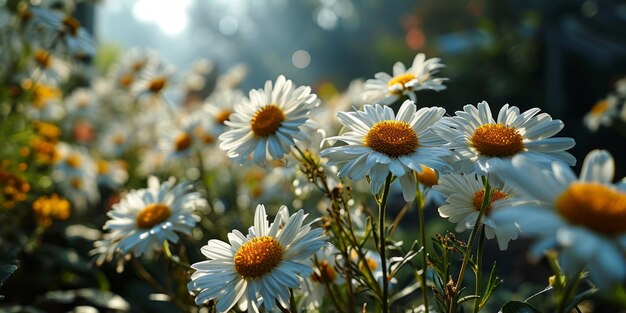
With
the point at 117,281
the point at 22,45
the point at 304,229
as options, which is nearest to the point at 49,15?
the point at 22,45

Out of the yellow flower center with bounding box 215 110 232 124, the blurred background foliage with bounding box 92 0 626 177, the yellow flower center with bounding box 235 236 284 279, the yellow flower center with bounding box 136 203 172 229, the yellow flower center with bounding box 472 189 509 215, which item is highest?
the yellow flower center with bounding box 472 189 509 215

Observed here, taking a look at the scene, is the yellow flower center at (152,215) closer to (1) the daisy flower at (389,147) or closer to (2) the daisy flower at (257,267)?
(2) the daisy flower at (257,267)

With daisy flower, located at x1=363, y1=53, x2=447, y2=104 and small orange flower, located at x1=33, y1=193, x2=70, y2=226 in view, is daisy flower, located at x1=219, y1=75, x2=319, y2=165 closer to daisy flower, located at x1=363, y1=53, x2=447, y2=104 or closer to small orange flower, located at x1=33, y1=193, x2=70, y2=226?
daisy flower, located at x1=363, y1=53, x2=447, y2=104

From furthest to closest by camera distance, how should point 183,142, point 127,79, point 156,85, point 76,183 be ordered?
point 127,79 → point 76,183 → point 156,85 → point 183,142

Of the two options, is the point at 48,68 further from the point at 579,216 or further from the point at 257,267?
the point at 579,216

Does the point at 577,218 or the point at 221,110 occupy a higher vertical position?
the point at 577,218

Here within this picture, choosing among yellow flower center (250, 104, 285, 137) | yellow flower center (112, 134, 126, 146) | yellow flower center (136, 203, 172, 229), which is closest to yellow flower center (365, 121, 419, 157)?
yellow flower center (250, 104, 285, 137)

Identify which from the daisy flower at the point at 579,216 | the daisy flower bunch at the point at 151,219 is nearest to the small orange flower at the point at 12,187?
the daisy flower bunch at the point at 151,219

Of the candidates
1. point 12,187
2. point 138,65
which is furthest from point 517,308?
point 138,65

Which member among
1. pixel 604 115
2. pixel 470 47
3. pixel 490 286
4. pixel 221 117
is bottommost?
→ pixel 470 47
